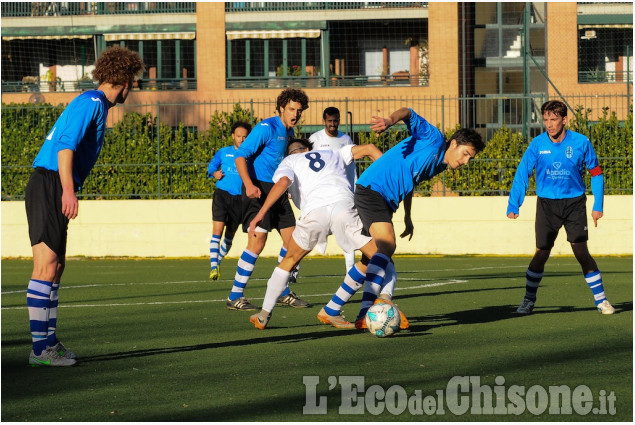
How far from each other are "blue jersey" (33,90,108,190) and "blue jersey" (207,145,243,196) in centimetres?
708

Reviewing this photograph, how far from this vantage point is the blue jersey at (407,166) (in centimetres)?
870

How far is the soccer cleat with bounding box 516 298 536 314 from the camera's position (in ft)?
32.2

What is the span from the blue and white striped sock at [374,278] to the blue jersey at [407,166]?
1.61 feet

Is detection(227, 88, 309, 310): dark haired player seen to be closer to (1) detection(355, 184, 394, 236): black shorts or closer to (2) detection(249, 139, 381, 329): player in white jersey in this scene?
(2) detection(249, 139, 381, 329): player in white jersey

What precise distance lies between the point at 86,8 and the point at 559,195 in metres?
32.4

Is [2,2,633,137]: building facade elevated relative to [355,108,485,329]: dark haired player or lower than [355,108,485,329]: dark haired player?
elevated

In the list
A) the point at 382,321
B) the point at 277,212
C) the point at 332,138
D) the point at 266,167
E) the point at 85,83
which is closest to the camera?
the point at 382,321

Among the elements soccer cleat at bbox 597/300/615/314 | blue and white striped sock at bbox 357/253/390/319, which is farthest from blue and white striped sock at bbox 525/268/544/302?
blue and white striped sock at bbox 357/253/390/319

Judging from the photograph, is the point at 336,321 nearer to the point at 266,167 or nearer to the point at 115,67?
the point at 266,167

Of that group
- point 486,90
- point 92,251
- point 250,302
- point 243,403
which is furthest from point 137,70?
point 486,90

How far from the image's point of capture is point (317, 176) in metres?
8.69

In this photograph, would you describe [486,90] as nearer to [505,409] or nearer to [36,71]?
[36,71]

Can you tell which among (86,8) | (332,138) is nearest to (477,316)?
(332,138)

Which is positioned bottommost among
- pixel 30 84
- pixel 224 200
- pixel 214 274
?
pixel 214 274
